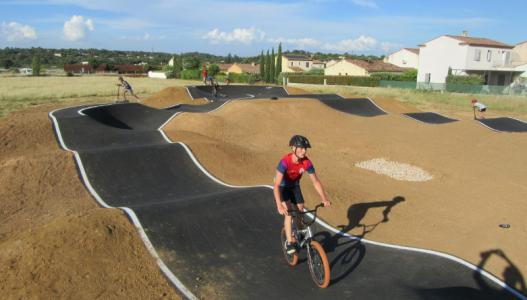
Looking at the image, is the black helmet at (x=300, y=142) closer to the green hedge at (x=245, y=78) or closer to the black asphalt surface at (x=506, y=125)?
the black asphalt surface at (x=506, y=125)

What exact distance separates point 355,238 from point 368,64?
7078 centimetres

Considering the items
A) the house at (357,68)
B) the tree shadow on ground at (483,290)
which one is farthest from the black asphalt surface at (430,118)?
the house at (357,68)

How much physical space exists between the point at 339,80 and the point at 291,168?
56.4m

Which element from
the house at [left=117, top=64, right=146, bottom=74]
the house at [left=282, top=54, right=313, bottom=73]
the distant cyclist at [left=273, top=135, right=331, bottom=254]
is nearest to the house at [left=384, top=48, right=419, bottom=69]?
the house at [left=282, top=54, right=313, bottom=73]

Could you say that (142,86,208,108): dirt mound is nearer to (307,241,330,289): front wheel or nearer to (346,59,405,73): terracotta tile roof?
(307,241,330,289): front wheel

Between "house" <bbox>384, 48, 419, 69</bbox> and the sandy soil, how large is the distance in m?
61.3

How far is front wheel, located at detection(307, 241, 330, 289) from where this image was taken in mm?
5539

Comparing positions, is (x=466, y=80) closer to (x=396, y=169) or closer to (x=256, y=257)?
(x=396, y=169)

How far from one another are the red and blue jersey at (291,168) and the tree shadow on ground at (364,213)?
10.2 ft

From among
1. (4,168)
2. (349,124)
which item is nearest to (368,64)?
(349,124)

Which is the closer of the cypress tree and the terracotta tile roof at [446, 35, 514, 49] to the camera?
the terracotta tile roof at [446, 35, 514, 49]

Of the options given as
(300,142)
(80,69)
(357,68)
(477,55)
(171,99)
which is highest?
(477,55)

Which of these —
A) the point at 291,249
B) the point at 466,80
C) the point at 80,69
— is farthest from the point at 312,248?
the point at 80,69

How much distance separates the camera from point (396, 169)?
1469 cm
